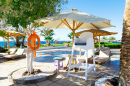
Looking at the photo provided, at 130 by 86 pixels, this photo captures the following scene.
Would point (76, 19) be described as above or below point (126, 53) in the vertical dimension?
above

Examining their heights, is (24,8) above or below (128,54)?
above

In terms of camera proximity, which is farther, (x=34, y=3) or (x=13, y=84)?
(x=34, y=3)

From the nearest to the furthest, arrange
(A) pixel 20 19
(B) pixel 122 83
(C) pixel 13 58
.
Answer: (B) pixel 122 83 → (A) pixel 20 19 → (C) pixel 13 58

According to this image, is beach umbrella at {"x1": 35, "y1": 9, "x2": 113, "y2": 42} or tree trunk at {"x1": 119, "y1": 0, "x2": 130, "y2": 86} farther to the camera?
beach umbrella at {"x1": 35, "y1": 9, "x2": 113, "y2": 42}

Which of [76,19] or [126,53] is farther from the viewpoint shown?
[76,19]

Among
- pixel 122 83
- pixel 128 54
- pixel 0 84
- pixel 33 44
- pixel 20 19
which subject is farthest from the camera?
pixel 33 44

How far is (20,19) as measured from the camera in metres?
3.77

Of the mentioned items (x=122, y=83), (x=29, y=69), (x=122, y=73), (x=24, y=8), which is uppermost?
(x=24, y=8)

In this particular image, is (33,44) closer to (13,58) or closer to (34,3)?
(34,3)

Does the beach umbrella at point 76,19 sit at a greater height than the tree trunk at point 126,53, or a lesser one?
greater

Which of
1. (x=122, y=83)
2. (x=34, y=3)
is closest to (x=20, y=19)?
(x=34, y=3)

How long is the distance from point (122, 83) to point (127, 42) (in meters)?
0.91

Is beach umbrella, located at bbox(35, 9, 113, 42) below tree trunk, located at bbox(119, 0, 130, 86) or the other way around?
the other way around

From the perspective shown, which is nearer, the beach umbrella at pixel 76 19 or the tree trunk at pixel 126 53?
the tree trunk at pixel 126 53
